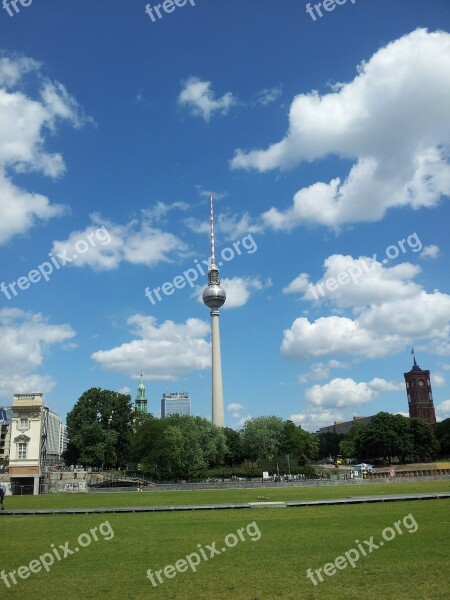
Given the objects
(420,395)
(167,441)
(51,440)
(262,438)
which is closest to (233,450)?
(262,438)

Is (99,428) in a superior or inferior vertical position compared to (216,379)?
inferior

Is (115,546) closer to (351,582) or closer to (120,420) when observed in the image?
(351,582)

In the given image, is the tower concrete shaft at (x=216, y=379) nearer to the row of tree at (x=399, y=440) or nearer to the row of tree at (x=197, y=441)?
the row of tree at (x=197, y=441)

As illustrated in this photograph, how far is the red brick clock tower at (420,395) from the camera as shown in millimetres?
173887

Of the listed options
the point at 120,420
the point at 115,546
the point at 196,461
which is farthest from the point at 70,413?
the point at 115,546

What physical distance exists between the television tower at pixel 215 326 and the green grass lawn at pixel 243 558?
118 m

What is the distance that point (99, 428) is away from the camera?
303 feet

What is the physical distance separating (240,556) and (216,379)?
130549mm

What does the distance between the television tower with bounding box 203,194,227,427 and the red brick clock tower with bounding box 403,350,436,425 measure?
68.9 meters

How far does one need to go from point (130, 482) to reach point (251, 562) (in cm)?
6570

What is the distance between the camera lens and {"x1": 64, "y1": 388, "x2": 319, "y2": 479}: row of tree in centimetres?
8031

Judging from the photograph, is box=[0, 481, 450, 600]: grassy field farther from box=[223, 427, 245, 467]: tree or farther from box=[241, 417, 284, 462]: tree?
box=[223, 427, 245, 467]: tree

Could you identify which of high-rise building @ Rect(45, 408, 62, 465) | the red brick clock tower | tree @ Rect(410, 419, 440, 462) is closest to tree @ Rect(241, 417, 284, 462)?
tree @ Rect(410, 419, 440, 462)

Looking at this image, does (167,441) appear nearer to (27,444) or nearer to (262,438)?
(27,444)
